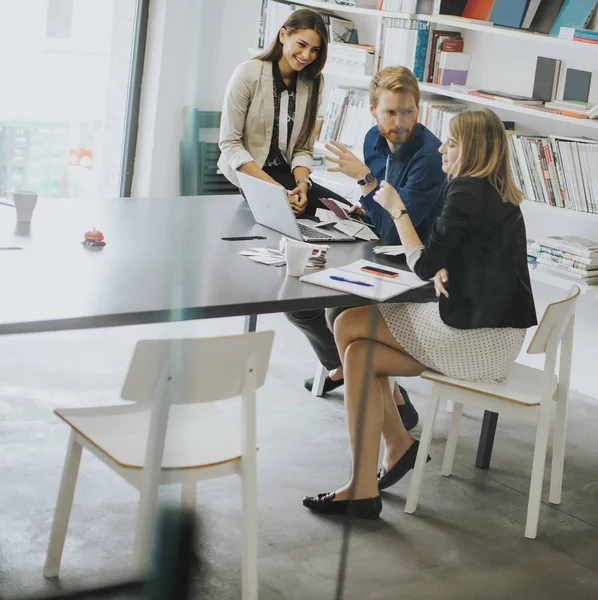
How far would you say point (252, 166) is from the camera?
305cm

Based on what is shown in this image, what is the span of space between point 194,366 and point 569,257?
2023 millimetres

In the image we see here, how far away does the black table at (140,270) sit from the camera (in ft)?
6.00

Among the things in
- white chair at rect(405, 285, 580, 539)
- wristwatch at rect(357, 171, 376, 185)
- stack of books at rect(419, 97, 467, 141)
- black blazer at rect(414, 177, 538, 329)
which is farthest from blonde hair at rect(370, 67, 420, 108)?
stack of books at rect(419, 97, 467, 141)

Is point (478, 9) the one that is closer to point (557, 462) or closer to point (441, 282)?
point (441, 282)

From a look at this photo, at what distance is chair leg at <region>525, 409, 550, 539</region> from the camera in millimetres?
2350

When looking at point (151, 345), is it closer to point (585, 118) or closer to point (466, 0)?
point (585, 118)

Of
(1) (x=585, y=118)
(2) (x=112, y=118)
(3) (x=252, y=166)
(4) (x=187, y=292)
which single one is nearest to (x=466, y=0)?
(1) (x=585, y=118)

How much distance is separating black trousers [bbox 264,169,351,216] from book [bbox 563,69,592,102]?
97 centimetres

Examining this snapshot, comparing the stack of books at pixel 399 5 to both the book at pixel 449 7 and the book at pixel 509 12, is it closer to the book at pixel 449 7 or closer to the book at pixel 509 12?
the book at pixel 449 7

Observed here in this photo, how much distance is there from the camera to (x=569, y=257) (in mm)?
3297

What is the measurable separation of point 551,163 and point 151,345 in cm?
214

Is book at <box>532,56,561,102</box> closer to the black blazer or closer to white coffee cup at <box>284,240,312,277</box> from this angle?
the black blazer

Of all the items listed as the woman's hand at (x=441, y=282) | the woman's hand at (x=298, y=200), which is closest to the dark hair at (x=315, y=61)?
the woman's hand at (x=298, y=200)

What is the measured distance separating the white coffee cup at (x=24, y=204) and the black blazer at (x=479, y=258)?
3.28ft
